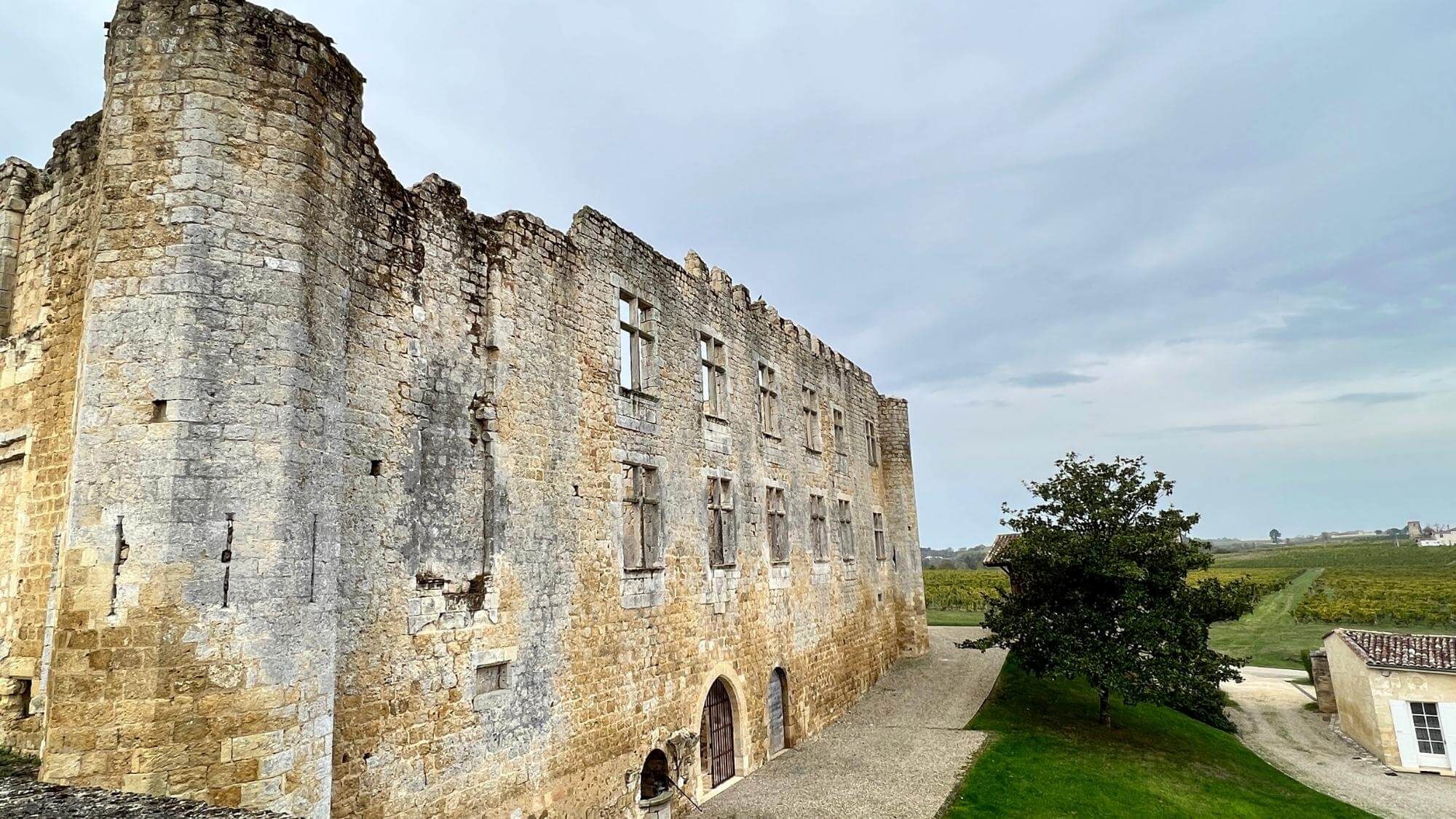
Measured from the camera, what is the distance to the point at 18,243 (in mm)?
8594

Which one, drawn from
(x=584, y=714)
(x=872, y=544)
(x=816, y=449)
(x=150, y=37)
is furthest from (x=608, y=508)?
(x=872, y=544)

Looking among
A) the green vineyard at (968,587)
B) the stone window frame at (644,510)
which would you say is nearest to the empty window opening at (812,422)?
the stone window frame at (644,510)

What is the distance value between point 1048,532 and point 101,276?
57.0ft

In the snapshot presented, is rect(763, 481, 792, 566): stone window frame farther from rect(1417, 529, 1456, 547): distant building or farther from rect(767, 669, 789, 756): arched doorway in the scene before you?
rect(1417, 529, 1456, 547): distant building

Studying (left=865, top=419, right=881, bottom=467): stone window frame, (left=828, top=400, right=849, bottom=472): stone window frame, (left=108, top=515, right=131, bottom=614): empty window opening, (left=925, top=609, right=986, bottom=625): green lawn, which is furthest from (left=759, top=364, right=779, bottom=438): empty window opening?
(left=925, top=609, right=986, bottom=625): green lawn

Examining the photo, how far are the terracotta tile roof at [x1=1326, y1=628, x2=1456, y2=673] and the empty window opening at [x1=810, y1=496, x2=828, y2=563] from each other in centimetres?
1378

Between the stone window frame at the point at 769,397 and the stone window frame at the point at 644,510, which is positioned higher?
the stone window frame at the point at 769,397

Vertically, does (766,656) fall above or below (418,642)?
below

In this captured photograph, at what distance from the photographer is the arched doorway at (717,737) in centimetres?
1352

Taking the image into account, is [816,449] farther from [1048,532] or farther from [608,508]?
[608,508]

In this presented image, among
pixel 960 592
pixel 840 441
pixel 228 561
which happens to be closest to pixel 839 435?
pixel 840 441

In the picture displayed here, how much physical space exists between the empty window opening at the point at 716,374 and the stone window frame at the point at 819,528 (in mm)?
4835

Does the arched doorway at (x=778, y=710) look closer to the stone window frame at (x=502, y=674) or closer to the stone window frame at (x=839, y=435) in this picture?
the stone window frame at (x=839, y=435)

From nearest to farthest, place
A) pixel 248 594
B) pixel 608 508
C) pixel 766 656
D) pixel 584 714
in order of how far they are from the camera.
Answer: pixel 248 594 → pixel 584 714 → pixel 608 508 → pixel 766 656
